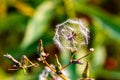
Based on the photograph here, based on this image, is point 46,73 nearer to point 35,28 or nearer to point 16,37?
point 35,28

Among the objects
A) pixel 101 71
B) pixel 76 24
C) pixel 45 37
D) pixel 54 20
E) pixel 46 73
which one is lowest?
pixel 46 73

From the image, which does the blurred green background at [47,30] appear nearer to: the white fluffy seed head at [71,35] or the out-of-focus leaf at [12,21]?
the out-of-focus leaf at [12,21]

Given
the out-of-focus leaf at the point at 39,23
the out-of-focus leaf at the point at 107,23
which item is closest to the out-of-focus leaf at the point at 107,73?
the out-of-focus leaf at the point at 107,23

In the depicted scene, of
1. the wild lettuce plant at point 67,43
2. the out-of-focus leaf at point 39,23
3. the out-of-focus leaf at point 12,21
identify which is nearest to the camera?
the wild lettuce plant at point 67,43

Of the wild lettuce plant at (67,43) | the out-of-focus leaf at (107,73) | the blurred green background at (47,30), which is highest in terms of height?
the blurred green background at (47,30)

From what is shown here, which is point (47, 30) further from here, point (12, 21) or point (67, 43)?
point (67, 43)

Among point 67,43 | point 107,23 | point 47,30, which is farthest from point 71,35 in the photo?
point 47,30

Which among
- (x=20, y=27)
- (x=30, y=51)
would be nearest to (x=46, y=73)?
(x=30, y=51)

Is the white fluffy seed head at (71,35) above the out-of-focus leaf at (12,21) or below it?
below

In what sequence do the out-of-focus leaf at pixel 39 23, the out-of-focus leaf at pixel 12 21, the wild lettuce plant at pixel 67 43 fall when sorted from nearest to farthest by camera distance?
the wild lettuce plant at pixel 67 43
the out-of-focus leaf at pixel 39 23
the out-of-focus leaf at pixel 12 21
